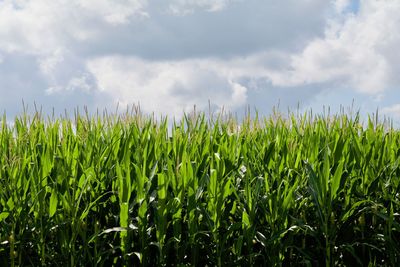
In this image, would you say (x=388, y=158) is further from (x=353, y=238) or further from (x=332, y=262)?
(x=332, y=262)

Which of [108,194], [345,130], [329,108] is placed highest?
[329,108]

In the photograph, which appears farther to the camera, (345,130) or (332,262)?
(345,130)

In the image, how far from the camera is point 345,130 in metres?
6.53

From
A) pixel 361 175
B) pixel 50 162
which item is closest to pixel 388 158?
pixel 361 175

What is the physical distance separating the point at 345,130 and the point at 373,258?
8.22ft

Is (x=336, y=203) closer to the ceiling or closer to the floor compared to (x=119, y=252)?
closer to the ceiling

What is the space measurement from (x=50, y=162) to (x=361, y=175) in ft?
8.11

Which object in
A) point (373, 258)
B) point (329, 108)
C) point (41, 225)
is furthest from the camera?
point (329, 108)

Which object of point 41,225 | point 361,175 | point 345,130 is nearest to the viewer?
point 41,225

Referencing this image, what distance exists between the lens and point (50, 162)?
4320 millimetres

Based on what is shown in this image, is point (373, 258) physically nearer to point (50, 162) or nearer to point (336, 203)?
point (336, 203)

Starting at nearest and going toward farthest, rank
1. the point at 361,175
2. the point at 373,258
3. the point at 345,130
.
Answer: the point at 373,258
the point at 361,175
the point at 345,130

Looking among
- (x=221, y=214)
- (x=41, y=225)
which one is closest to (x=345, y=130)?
(x=221, y=214)

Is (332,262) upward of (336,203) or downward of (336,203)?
downward
